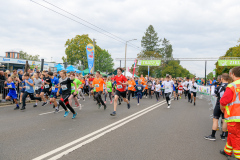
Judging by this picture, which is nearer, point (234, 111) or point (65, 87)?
point (234, 111)

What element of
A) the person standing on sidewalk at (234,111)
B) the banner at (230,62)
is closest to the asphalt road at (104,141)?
the person standing on sidewalk at (234,111)

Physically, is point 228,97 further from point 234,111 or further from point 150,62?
point 150,62

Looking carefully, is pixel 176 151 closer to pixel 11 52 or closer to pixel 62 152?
pixel 62 152

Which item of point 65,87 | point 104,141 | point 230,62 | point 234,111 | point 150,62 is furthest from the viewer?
point 150,62

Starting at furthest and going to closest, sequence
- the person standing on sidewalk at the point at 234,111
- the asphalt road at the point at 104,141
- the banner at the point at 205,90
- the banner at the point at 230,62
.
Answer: the banner at the point at 230,62, the banner at the point at 205,90, the asphalt road at the point at 104,141, the person standing on sidewalk at the point at 234,111

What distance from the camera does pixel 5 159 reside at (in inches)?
153

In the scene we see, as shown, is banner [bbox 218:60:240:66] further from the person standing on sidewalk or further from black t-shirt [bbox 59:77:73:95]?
the person standing on sidewalk

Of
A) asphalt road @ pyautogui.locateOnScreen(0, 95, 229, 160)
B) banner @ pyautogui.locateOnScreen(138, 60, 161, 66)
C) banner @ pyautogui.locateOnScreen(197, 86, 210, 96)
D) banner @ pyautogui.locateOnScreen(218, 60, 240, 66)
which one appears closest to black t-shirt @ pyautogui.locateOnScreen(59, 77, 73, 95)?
asphalt road @ pyautogui.locateOnScreen(0, 95, 229, 160)

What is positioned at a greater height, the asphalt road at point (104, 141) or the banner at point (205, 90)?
the banner at point (205, 90)

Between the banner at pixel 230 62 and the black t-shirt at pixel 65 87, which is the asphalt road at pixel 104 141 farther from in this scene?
the banner at pixel 230 62

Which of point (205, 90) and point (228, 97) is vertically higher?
point (228, 97)

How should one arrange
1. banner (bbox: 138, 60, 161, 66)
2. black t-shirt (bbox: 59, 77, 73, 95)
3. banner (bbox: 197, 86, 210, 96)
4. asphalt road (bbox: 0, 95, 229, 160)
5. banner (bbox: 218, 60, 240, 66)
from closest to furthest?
asphalt road (bbox: 0, 95, 229, 160) < black t-shirt (bbox: 59, 77, 73, 95) < banner (bbox: 197, 86, 210, 96) < banner (bbox: 218, 60, 240, 66) < banner (bbox: 138, 60, 161, 66)

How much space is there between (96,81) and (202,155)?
23.6 feet

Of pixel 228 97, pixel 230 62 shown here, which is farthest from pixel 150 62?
pixel 228 97
